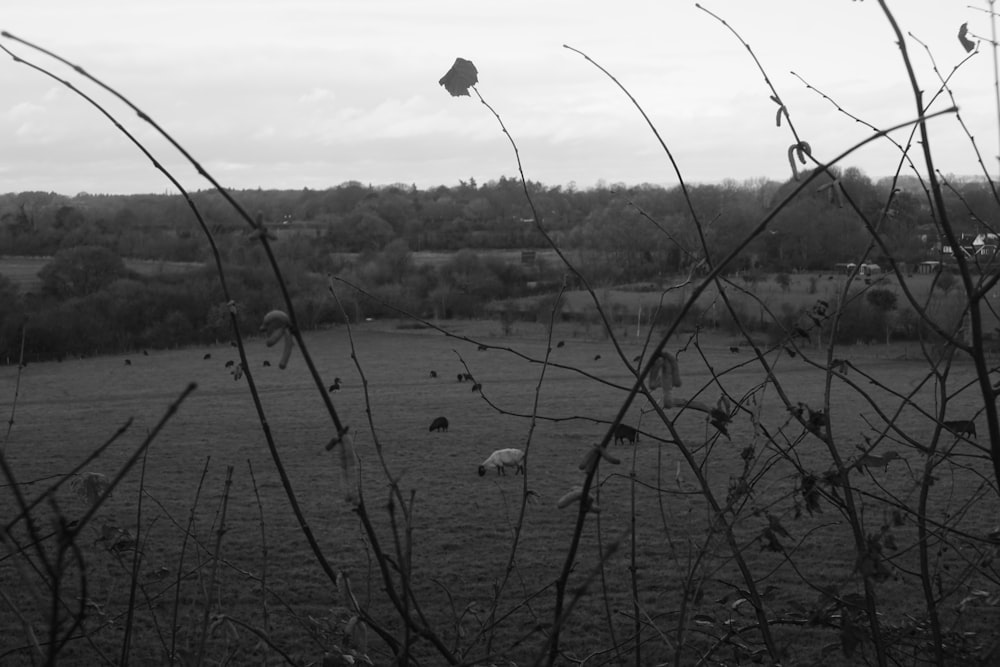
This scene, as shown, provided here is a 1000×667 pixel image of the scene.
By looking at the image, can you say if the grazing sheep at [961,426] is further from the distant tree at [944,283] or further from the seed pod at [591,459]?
the seed pod at [591,459]

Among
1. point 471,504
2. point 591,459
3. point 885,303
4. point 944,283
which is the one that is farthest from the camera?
point 885,303

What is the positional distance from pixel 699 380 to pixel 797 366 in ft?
10.5

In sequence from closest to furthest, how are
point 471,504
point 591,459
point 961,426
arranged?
point 591,459
point 961,426
point 471,504

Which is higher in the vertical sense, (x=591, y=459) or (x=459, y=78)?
(x=459, y=78)

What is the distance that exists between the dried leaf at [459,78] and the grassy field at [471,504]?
285mm

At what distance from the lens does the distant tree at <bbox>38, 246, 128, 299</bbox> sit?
37656mm

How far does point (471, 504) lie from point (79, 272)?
3222 centimetres

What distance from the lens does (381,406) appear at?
68.7 ft

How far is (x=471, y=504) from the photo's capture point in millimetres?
11539

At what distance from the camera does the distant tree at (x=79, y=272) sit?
1483 inches

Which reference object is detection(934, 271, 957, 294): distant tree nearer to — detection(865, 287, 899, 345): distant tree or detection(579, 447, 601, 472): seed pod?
detection(579, 447, 601, 472): seed pod

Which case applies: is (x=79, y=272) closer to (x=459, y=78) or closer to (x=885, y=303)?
(x=885, y=303)

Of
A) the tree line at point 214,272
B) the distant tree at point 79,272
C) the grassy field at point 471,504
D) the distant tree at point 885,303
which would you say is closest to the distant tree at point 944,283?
the grassy field at point 471,504

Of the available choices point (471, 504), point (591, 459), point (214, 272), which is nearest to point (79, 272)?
point (214, 272)
